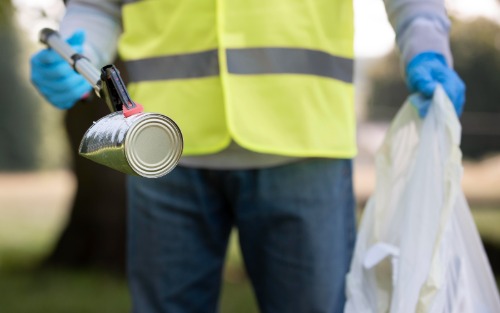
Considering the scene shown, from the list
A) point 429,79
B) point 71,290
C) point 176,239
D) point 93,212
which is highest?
point 429,79

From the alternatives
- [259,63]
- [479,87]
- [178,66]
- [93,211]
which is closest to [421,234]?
[259,63]

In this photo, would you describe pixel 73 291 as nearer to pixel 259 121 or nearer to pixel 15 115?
pixel 259 121

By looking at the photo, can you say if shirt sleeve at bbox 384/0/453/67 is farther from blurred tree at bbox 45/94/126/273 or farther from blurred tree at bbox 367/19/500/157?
blurred tree at bbox 367/19/500/157

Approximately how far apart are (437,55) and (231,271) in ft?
11.8

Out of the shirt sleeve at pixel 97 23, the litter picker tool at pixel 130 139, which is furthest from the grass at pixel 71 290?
the litter picker tool at pixel 130 139

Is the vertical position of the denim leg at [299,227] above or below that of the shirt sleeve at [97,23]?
below

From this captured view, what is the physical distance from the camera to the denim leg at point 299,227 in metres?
1.47

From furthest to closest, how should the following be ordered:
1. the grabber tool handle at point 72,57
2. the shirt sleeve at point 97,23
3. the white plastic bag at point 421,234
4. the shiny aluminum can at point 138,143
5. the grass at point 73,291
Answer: the grass at point 73,291
the shirt sleeve at point 97,23
the white plastic bag at point 421,234
the grabber tool handle at point 72,57
the shiny aluminum can at point 138,143

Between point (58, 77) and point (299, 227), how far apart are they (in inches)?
23.5

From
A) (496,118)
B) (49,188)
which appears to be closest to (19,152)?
(49,188)

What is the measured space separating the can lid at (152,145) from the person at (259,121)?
379 mm

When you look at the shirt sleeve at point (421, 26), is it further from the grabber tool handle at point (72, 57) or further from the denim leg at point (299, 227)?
the grabber tool handle at point (72, 57)

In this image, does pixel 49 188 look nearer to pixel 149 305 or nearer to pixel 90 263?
pixel 90 263

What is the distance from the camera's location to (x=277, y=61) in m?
1.46
